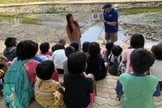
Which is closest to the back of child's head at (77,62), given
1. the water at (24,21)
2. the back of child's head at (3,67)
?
the back of child's head at (3,67)

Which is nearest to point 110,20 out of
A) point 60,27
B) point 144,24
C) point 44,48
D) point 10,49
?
point 44,48

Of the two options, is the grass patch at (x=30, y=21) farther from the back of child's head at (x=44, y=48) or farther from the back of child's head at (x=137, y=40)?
the back of child's head at (x=137, y=40)

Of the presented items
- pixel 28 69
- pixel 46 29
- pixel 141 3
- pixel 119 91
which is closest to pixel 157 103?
pixel 119 91

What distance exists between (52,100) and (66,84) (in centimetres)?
34

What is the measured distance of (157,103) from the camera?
5.00 metres

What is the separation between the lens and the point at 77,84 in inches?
172

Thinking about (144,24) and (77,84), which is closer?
(77,84)

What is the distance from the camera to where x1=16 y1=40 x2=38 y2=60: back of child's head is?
464 cm

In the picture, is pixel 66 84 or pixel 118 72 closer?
pixel 66 84

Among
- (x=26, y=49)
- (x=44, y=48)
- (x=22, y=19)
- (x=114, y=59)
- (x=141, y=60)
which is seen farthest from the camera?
(x=22, y=19)

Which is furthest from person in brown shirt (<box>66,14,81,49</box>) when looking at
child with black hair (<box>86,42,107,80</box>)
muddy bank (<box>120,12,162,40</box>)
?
muddy bank (<box>120,12,162,40</box>)

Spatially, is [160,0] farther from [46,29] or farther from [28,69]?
[28,69]

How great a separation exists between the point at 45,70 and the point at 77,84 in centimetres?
41

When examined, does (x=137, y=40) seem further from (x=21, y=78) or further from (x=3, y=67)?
(x=3, y=67)
